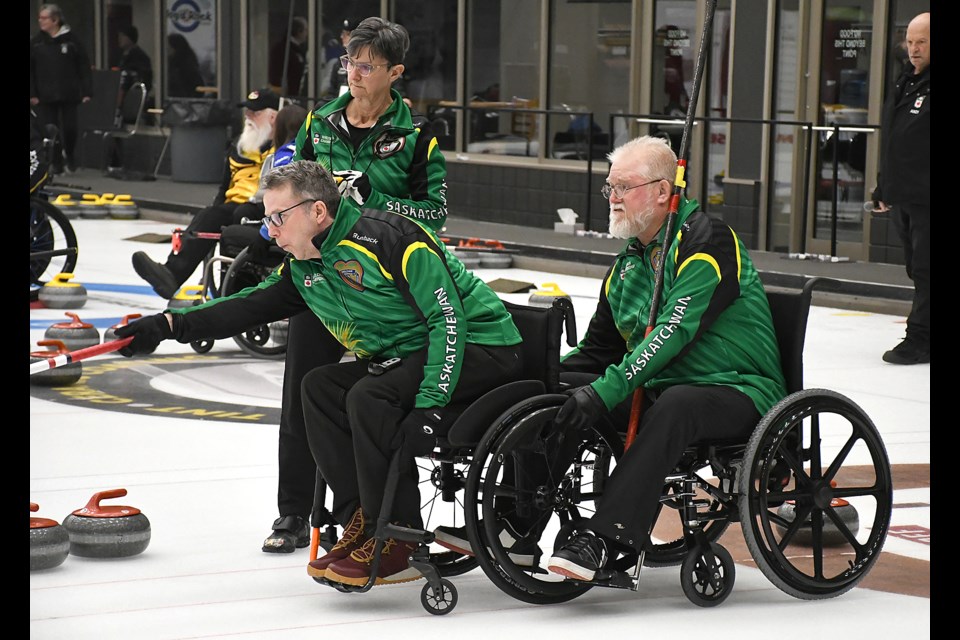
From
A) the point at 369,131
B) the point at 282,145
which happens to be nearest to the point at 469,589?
the point at 369,131

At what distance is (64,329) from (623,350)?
486 cm

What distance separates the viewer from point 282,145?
29.7 ft

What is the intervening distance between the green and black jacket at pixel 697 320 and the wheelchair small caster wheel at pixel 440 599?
26.6 inches

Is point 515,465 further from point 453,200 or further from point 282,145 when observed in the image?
point 453,200

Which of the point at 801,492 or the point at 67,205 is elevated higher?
the point at 801,492

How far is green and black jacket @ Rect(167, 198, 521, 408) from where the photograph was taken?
4.77m

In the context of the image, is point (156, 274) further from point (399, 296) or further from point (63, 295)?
point (399, 296)

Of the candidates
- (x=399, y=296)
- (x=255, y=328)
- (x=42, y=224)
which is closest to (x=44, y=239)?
(x=42, y=224)

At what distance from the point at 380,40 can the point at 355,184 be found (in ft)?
1.66

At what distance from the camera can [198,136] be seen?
74.0 ft

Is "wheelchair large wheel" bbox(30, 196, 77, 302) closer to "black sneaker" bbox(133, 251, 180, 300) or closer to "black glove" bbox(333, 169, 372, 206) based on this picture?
"black sneaker" bbox(133, 251, 180, 300)

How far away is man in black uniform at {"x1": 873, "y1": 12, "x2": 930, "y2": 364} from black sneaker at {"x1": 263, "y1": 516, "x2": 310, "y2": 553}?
16.5 feet

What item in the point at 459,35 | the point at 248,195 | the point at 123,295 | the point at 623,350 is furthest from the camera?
the point at 459,35

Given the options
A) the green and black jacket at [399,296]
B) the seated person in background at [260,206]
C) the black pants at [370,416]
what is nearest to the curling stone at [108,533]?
the black pants at [370,416]
